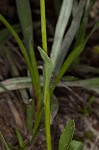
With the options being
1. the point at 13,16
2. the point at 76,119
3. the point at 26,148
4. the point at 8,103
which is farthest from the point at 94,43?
the point at 26,148

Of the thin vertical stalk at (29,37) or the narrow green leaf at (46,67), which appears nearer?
the narrow green leaf at (46,67)

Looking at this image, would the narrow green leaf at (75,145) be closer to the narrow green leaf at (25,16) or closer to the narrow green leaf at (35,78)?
the narrow green leaf at (35,78)

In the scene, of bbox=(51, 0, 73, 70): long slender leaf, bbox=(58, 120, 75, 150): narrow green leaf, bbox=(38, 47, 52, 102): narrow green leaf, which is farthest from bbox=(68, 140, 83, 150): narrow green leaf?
bbox=(51, 0, 73, 70): long slender leaf

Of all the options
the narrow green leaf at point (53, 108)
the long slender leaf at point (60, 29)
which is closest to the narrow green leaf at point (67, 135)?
the narrow green leaf at point (53, 108)

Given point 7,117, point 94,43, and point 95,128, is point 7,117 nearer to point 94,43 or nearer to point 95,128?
point 95,128

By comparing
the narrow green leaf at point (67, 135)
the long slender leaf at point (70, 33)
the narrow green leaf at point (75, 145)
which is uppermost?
the long slender leaf at point (70, 33)

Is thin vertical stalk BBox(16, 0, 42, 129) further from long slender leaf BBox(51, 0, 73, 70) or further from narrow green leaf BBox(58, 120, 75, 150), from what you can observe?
narrow green leaf BBox(58, 120, 75, 150)

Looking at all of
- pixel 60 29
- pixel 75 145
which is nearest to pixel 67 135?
pixel 75 145

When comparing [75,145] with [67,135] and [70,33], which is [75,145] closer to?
[67,135]
